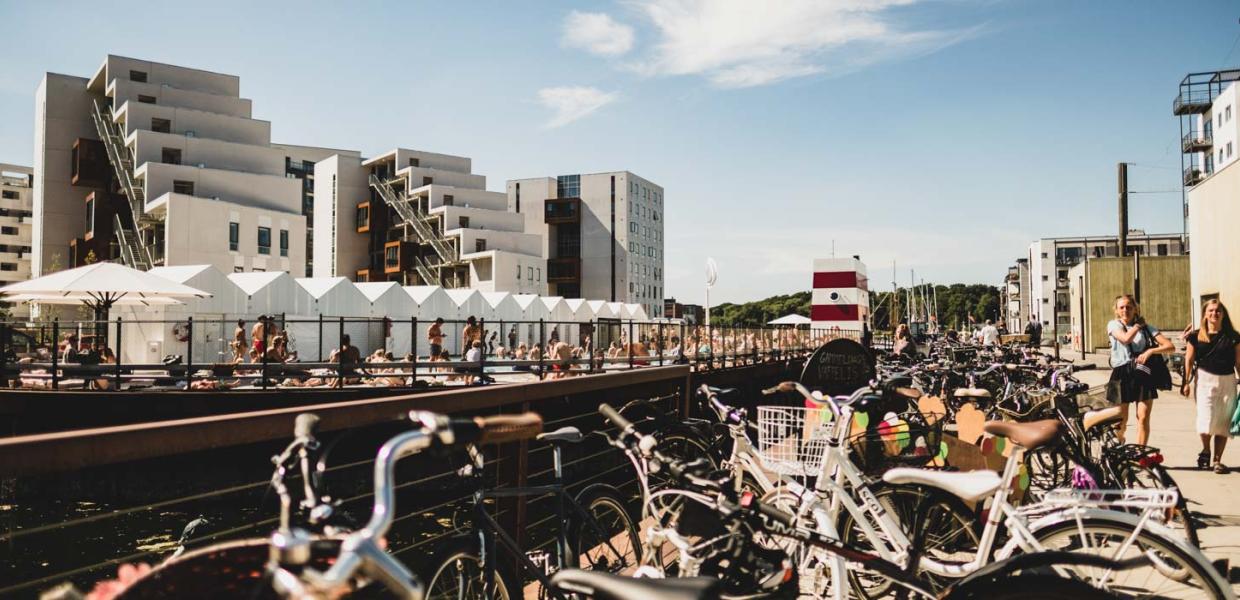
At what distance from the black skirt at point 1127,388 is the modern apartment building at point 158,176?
46.7 meters

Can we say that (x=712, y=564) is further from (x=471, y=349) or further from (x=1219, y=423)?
(x=471, y=349)

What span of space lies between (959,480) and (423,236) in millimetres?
68977

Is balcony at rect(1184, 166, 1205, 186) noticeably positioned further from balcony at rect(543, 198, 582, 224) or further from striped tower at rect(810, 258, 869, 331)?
balcony at rect(543, 198, 582, 224)

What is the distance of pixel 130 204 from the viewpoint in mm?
49156

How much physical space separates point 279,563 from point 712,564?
1713mm

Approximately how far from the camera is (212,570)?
1.56m

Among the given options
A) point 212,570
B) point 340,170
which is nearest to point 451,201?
point 340,170

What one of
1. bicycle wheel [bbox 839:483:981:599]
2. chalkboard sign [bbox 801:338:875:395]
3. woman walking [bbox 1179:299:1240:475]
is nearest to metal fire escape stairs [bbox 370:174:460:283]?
chalkboard sign [bbox 801:338:875:395]

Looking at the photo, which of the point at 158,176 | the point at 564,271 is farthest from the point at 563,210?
the point at 158,176

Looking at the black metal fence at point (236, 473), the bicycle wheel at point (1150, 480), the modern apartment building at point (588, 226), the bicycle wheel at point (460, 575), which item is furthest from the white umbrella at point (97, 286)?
the modern apartment building at point (588, 226)

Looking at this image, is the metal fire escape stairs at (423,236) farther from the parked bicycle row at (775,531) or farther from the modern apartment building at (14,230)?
the parked bicycle row at (775,531)

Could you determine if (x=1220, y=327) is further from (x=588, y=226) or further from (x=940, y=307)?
(x=940, y=307)

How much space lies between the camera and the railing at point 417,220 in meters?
68.9

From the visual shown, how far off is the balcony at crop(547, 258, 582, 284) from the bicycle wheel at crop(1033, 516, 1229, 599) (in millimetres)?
84505
